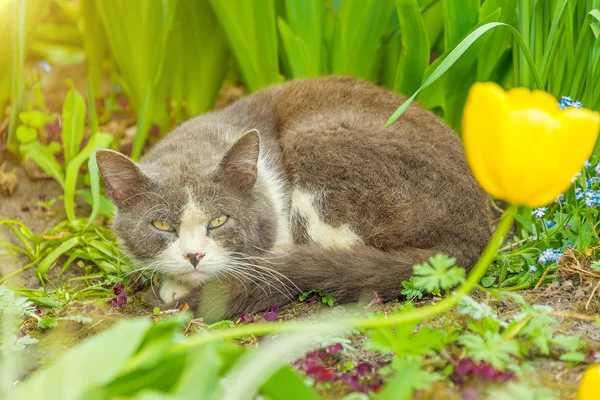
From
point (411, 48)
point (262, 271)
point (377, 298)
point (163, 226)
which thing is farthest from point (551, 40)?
point (163, 226)

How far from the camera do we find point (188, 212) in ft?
8.31

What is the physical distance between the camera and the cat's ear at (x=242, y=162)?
2578 mm

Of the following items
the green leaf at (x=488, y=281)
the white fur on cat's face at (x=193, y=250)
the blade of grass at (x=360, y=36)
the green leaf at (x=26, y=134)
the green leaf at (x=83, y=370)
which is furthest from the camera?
the green leaf at (x=26, y=134)

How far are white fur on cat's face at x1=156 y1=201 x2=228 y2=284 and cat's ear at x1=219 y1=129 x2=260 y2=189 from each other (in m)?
0.19

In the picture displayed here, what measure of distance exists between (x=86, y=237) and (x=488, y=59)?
1993 mm

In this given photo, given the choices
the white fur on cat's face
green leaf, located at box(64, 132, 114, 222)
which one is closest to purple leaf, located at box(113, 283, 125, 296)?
the white fur on cat's face

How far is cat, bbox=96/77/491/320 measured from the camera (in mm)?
2525

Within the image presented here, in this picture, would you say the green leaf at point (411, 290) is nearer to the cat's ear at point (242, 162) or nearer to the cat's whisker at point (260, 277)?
the cat's whisker at point (260, 277)

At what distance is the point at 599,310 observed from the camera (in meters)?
2.28

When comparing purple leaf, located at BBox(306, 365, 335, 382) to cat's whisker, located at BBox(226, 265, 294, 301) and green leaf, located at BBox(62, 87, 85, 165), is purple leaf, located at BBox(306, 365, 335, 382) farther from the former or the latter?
green leaf, located at BBox(62, 87, 85, 165)

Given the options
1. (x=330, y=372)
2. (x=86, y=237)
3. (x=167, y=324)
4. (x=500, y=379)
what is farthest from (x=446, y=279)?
(x=86, y=237)

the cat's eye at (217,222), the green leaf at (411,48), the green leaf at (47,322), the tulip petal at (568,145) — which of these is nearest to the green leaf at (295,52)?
the green leaf at (411,48)

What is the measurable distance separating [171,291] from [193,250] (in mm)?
349

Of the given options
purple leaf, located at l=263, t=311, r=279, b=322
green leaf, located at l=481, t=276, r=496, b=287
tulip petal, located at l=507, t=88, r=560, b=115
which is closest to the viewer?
tulip petal, located at l=507, t=88, r=560, b=115
